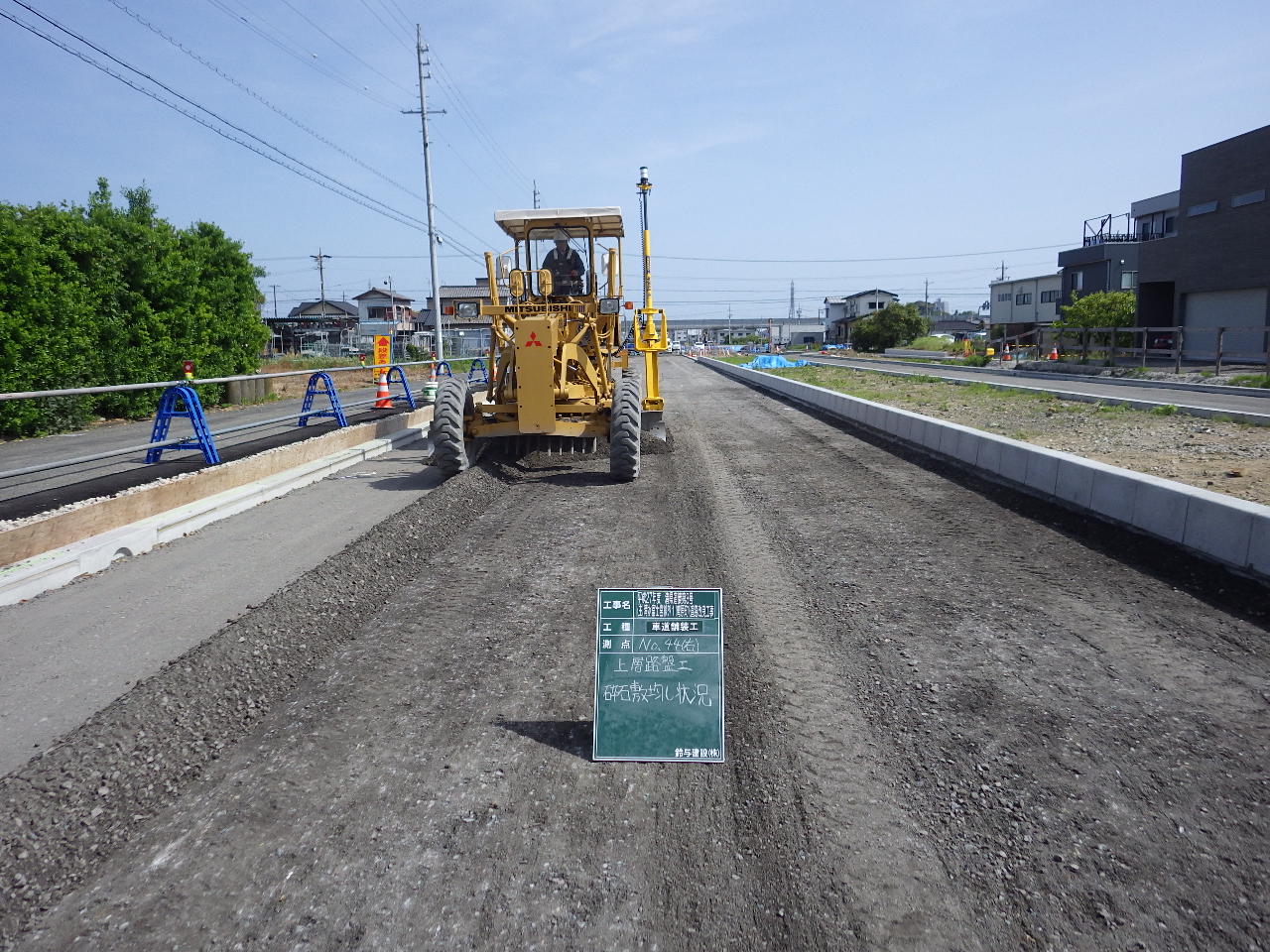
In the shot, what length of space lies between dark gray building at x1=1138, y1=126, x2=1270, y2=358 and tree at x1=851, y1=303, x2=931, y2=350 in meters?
32.5

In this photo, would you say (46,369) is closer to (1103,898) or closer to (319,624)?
(319,624)

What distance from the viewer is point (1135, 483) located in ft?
25.2

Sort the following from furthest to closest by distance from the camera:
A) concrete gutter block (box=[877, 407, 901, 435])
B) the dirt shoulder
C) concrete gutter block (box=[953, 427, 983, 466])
→ concrete gutter block (box=[877, 407, 901, 435]), concrete gutter block (box=[953, 427, 983, 466]), the dirt shoulder

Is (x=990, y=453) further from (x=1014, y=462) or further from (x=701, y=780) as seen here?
(x=701, y=780)

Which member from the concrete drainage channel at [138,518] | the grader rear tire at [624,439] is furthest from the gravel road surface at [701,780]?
the grader rear tire at [624,439]

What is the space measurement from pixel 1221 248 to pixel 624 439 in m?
34.0

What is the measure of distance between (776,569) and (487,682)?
2.86 meters

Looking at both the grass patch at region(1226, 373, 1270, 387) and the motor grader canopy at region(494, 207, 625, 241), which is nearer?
the motor grader canopy at region(494, 207, 625, 241)

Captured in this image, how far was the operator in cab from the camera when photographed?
13.1m

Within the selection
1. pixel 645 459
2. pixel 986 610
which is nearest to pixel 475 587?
pixel 986 610

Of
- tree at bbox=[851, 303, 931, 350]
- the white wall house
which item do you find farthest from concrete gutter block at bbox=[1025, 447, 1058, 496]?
tree at bbox=[851, 303, 931, 350]

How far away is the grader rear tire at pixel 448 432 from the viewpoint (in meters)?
10.9

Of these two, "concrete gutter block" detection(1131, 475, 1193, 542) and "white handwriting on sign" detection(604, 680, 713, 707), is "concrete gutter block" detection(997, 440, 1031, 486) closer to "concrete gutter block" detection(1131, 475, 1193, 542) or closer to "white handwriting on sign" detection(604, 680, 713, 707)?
"concrete gutter block" detection(1131, 475, 1193, 542)

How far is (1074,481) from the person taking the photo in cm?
878
